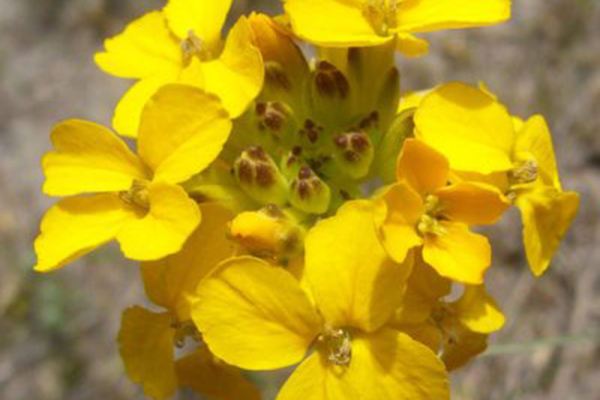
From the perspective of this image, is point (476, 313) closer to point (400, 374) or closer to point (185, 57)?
point (400, 374)

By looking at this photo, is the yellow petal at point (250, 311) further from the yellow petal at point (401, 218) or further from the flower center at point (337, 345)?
the yellow petal at point (401, 218)

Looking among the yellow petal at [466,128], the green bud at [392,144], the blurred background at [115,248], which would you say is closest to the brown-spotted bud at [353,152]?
the green bud at [392,144]

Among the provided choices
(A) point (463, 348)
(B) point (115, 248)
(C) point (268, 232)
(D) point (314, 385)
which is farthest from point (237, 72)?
(B) point (115, 248)

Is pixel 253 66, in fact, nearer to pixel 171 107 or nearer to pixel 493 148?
pixel 171 107

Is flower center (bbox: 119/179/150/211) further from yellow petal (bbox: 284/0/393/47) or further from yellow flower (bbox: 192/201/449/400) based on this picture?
yellow petal (bbox: 284/0/393/47)

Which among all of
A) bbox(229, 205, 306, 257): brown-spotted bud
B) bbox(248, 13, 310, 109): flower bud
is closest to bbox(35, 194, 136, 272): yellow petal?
bbox(229, 205, 306, 257): brown-spotted bud

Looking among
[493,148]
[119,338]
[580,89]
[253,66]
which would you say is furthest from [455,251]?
[580,89]
